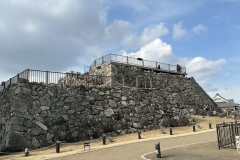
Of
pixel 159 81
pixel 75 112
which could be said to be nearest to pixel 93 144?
pixel 75 112

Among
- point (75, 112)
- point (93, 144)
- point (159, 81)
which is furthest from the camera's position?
point (159, 81)

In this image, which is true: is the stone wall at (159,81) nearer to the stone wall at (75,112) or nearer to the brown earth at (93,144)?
the stone wall at (75,112)

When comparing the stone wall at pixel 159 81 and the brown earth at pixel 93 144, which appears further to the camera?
the stone wall at pixel 159 81

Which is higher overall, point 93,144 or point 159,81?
point 159,81

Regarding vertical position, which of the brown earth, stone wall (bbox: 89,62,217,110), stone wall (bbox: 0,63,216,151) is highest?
stone wall (bbox: 89,62,217,110)

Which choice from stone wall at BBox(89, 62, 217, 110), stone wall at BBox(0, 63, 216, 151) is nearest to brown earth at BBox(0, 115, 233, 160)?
stone wall at BBox(0, 63, 216, 151)

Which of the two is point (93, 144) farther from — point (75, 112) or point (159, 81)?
point (159, 81)

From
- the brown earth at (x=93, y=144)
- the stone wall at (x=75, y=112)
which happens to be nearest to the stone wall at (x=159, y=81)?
the stone wall at (x=75, y=112)

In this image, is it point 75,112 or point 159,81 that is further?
point 159,81

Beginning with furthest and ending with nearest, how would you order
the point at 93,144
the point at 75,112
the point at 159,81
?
the point at 159,81, the point at 75,112, the point at 93,144

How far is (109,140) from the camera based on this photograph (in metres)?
15.3

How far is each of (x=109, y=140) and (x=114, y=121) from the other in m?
2.45

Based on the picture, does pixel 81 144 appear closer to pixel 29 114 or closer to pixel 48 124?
pixel 48 124

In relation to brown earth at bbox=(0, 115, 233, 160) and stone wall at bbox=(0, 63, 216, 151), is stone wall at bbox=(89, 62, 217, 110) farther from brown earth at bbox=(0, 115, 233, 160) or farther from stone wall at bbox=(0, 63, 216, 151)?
brown earth at bbox=(0, 115, 233, 160)
